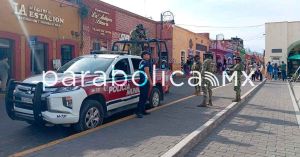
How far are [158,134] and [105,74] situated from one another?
192cm

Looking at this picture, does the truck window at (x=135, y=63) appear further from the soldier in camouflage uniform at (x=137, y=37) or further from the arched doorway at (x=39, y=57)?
the arched doorway at (x=39, y=57)

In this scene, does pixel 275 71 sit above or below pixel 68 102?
above

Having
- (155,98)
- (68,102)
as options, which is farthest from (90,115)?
(155,98)

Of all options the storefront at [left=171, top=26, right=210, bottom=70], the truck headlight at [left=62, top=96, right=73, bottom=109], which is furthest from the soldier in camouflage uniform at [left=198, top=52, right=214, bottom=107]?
the storefront at [left=171, top=26, right=210, bottom=70]

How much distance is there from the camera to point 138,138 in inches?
239

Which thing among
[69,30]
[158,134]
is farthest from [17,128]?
[69,30]

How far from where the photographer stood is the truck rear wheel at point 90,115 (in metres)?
6.56

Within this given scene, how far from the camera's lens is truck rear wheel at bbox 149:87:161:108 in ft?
32.3

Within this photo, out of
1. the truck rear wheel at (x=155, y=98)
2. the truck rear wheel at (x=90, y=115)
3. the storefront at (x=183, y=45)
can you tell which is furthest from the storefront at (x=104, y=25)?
the truck rear wheel at (x=90, y=115)

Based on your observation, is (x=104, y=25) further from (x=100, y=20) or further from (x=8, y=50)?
(x=8, y=50)

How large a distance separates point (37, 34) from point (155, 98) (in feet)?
22.7

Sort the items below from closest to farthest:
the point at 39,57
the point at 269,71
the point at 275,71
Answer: the point at 39,57, the point at 275,71, the point at 269,71

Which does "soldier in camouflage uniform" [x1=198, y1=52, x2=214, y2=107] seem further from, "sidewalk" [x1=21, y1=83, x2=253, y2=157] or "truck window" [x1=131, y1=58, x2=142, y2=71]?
"truck window" [x1=131, y1=58, x2=142, y2=71]

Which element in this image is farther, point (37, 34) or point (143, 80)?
point (37, 34)
